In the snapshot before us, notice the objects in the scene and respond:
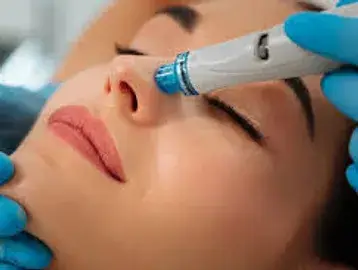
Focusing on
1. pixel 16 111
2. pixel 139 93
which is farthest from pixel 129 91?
pixel 16 111

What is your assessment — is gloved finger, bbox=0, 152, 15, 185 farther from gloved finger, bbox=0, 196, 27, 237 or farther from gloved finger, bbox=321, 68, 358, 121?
gloved finger, bbox=321, 68, 358, 121

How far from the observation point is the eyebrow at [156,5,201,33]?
921mm

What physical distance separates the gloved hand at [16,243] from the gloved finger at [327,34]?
36 cm

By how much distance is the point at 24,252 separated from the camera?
826 mm

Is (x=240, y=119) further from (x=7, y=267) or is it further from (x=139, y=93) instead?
(x=7, y=267)

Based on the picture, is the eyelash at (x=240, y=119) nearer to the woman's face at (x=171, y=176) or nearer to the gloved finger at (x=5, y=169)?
the woman's face at (x=171, y=176)

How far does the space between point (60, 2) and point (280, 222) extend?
1.25 meters

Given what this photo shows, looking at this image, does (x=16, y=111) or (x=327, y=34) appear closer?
(x=327, y=34)

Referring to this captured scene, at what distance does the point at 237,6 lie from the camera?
3.09 feet

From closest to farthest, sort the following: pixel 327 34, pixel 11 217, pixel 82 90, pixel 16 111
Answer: pixel 327 34, pixel 11 217, pixel 82 90, pixel 16 111

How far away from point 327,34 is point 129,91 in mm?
258


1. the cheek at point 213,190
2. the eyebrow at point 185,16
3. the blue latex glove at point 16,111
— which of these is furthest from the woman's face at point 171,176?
the blue latex glove at point 16,111

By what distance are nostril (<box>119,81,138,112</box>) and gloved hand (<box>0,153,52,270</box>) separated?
15 cm

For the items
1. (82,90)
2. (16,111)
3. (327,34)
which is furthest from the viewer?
(16,111)
